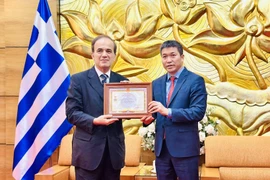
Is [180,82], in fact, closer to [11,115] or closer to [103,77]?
[103,77]

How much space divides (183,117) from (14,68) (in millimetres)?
2634

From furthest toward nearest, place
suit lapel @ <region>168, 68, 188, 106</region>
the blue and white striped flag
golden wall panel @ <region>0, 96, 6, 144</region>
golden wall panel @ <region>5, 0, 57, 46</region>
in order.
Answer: golden wall panel @ <region>0, 96, 6, 144</region> → golden wall panel @ <region>5, 0, 57, 46</region> → the blue and white striped flag → suit lapel @ <region>168, 68, 188, 106</region>

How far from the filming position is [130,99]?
8.36ft

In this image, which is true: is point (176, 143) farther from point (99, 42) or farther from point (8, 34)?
point (8, 34)

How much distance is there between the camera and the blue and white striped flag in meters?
4.12

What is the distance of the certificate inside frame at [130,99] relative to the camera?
246cm

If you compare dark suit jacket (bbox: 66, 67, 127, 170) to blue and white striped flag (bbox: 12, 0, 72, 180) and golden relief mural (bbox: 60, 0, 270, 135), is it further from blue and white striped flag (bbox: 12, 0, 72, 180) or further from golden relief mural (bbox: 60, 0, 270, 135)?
golden relief mural (bbox: 60, 0, 270, 135)

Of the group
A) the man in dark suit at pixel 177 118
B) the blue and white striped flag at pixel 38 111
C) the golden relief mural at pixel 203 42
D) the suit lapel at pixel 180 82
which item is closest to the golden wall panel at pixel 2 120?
the blue and white striped flag at pixel 38 111

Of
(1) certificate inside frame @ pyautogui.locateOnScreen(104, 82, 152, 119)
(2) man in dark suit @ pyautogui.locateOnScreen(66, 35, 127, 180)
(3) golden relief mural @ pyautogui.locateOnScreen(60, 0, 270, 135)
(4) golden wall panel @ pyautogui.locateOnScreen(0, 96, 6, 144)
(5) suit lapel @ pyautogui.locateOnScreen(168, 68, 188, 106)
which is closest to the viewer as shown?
(2) man in dark suit @ pyautogui.locateOnScreen(66, 35, 127, 180)

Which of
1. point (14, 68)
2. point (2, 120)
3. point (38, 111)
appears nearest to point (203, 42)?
point (38, 111)

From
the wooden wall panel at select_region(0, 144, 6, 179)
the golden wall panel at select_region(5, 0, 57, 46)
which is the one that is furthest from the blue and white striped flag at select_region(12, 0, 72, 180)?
the wooden wall panel at select_region(0, 144, 6, 179)

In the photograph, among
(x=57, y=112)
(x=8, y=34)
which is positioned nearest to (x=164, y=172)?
(x=57, y=112)

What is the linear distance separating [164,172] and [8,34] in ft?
9.22

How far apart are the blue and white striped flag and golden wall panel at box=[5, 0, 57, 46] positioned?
0.29 m
